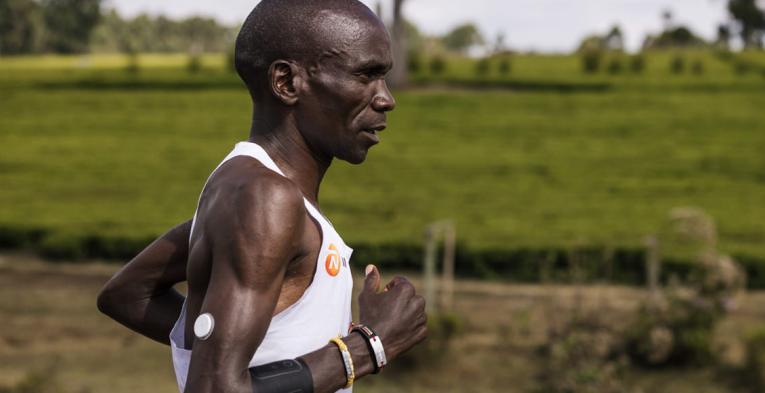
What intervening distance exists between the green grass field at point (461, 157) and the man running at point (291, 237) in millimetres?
9696

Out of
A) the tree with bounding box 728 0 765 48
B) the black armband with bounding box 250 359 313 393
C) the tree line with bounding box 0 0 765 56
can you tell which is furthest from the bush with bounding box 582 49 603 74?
the black armband with bounding box 250 359 313 393

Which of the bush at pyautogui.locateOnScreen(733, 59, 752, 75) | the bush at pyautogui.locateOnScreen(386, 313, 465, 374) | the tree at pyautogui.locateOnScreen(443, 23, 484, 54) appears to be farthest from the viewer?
the tree at pyautogui.locateOnScreen(443, 23, 484, 54)

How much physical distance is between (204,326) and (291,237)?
22 centimetres

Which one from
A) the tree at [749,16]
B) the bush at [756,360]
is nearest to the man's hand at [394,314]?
the bush at [756,360]

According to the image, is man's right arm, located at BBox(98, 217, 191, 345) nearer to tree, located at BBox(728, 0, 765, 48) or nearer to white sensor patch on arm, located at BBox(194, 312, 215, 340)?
white sensor patch on arm, located at BBox(194, 312, 215, 340)

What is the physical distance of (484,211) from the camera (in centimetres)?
1697

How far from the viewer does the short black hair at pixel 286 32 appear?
206cm

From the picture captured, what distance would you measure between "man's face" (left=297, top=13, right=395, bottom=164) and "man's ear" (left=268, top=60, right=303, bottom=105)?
0.02 m

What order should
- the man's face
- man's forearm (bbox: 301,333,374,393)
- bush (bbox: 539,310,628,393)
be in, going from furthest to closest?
bush (bbox: 539,310,628,393) → the man's face → man's forearm (bbox: 301,333,374,393)

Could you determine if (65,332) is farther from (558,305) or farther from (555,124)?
(555,124)

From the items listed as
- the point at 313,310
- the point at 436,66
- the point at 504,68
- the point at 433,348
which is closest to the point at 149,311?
the point at 313,310

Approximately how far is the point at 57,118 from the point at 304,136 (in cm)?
Answer: 2585

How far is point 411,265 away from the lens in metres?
14.3

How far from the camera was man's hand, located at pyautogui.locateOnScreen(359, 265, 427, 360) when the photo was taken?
2102 millimetres
